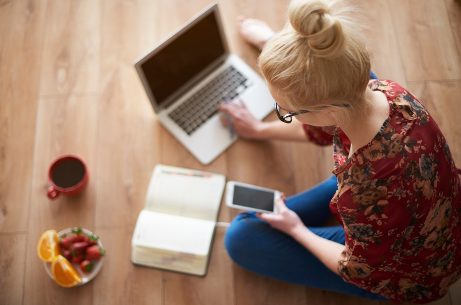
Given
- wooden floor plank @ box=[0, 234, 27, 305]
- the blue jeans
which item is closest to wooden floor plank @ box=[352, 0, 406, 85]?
the blue jeans

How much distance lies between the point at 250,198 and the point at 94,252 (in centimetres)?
50

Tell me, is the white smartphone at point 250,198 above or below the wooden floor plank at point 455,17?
below

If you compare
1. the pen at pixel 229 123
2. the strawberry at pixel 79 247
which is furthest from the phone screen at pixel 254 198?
the strawberry at pixel 79 247

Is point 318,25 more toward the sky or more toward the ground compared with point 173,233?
more toward the sky

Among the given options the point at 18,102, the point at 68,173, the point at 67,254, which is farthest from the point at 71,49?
the point at 67,254

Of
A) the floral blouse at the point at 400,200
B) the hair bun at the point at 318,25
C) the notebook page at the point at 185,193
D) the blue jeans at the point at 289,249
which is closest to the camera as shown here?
the hair bun at the point at 318,25

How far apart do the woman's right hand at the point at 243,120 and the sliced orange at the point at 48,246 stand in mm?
647

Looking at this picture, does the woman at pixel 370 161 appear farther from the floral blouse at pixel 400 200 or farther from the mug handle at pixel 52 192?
the mug handle at pixel 52 192

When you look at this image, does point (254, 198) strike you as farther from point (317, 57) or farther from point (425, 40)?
point (425, 40)

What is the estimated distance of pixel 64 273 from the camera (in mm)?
1295

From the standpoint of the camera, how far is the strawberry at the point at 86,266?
53.0 inches

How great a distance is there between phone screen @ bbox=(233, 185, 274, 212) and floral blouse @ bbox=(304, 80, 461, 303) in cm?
35

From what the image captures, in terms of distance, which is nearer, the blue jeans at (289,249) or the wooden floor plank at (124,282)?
the blue jeans at (289,249)

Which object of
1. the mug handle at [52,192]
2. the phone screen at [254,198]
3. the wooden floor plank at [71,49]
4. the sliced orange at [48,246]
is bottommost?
the sliced orange at [48,246]
